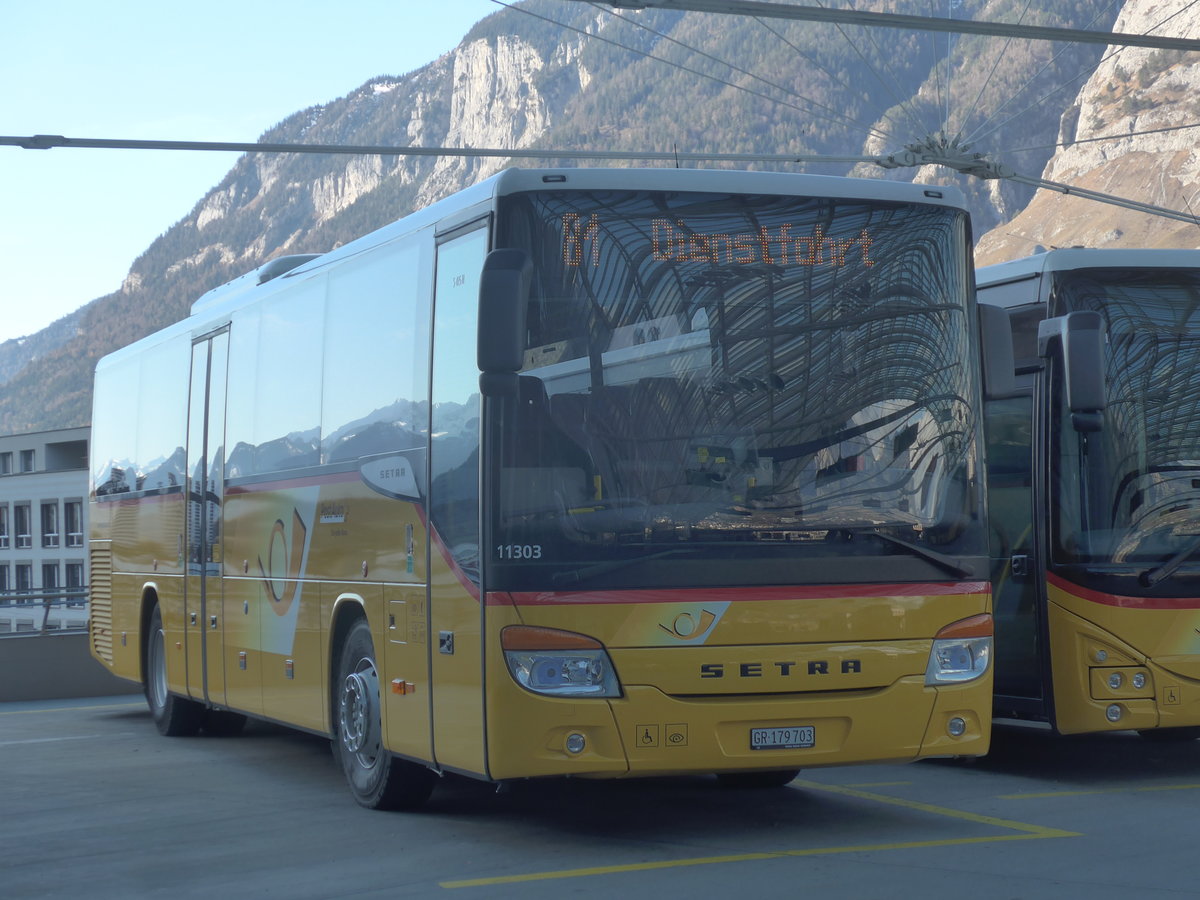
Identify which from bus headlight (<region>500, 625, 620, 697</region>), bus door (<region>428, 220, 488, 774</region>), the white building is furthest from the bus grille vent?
the white building

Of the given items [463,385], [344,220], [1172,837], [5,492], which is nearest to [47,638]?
[463,385]

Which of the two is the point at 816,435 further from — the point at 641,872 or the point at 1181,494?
the point at 1181,494

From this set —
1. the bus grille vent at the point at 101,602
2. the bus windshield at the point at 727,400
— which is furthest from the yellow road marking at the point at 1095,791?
the bus grille vent at the point at 101,602

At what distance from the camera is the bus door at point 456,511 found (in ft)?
25.8

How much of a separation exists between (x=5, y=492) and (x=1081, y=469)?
87580 mm

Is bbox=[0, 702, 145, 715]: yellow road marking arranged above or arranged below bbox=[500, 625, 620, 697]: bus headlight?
below

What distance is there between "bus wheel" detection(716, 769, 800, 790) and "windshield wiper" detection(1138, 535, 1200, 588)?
2.36 metres

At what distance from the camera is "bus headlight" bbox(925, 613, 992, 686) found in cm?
823

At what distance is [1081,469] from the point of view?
10.4 m

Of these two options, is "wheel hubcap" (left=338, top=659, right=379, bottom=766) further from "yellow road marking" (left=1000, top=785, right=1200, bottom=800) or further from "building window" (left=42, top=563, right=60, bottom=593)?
"building window" (left=42, top=563, right=60, bottom=593)

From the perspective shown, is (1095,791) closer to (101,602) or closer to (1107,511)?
(1107,511)

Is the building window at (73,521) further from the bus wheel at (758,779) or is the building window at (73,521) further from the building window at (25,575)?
the bus wheel at (758,779)

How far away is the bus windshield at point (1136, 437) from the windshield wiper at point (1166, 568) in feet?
0.09

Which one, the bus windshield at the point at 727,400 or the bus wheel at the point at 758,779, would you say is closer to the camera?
the bus windshield at the point at 727,400
